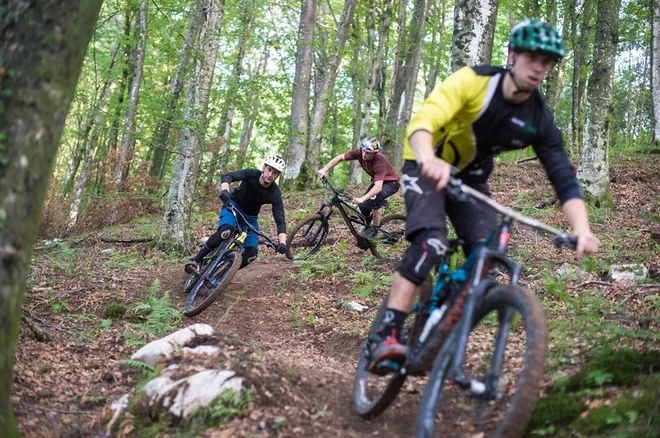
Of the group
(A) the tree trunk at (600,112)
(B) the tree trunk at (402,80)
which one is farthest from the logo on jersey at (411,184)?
(B) the tree trunk at (402,80)

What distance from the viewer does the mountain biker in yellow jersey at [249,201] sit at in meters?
8.86

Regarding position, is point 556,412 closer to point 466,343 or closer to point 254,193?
point 466,343

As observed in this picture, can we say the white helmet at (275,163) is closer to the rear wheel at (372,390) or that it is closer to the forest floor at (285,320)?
the forest floor at (285,320)

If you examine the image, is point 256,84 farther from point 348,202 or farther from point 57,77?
point 57,77

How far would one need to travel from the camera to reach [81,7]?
3629 millimetres

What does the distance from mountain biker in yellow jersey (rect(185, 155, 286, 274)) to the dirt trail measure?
0.78 metres

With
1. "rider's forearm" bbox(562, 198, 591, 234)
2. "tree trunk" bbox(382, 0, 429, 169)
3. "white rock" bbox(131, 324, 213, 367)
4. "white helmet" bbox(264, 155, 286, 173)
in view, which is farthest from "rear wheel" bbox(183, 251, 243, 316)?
"tree trunk" bbox(382, 0, 429, 169)

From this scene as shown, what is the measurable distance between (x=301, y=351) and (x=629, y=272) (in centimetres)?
465

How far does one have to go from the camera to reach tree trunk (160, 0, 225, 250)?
11375mm

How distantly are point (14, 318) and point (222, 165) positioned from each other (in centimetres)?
1591

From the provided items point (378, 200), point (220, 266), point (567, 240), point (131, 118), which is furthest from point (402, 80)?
point (567, 240)

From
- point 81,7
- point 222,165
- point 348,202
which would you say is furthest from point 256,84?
point 81,7

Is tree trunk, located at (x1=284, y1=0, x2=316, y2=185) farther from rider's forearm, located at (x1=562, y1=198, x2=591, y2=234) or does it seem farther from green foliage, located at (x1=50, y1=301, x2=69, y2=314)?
rider's forearm, located at (x1=562, y1=198, x2=591, y2=234)

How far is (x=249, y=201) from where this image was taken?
9297 mm
